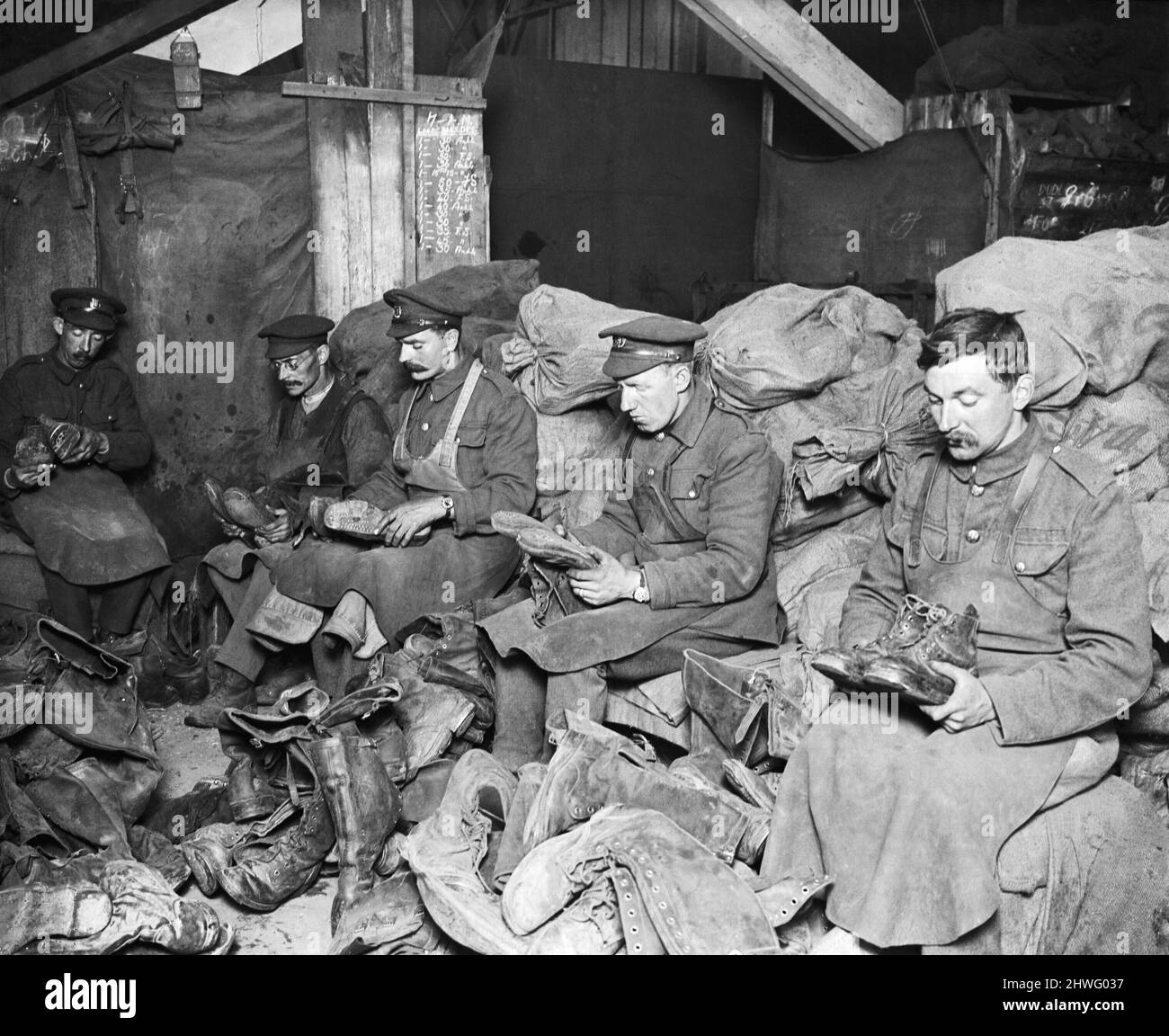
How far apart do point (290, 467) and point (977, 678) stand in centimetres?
346

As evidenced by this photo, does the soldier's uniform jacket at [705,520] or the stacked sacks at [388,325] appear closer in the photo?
the soldier's uniform jacket at [705,520]

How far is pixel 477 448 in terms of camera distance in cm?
521

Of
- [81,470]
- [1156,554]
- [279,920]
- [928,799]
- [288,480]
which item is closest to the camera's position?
[928,799]

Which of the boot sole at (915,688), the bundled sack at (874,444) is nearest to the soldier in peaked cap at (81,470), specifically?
the bundled sack at (874,444)

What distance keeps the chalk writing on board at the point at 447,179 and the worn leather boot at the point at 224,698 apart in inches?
95.9

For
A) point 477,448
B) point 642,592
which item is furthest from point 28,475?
point 642,592

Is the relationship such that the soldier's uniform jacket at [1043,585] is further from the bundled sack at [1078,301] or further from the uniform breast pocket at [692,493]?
the uniform breast pocket at [692,493]

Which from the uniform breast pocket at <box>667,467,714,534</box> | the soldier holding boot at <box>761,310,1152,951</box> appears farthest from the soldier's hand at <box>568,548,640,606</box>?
the soldier holding boot at <box>761,310,1152,951</box>

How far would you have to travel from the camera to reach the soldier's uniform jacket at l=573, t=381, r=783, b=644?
422 cm

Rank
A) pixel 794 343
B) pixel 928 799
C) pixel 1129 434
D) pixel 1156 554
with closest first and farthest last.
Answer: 1. pixel 928 799
2. pixel 1156 554
3. pixel 1129 434
4. pixel 794 343

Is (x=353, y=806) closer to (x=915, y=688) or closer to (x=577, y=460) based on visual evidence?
(x=915, y=688)

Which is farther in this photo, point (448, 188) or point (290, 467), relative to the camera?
point (448, 188)

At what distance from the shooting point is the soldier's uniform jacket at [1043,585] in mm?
3178
